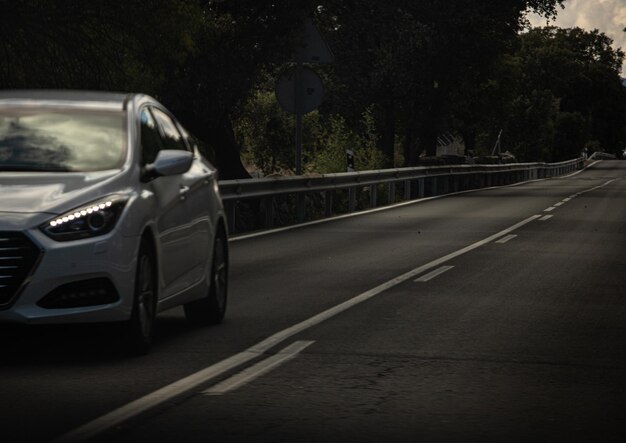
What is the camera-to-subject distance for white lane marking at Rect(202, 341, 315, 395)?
322 inches

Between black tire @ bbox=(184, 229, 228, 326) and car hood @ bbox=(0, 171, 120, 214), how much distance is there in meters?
1.99

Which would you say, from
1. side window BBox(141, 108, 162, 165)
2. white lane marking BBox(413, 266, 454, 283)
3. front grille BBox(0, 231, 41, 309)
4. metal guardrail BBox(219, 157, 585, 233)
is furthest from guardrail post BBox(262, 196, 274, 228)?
front grille BBox(0, 231, 41, 309)

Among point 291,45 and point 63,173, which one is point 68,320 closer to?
point 63,173

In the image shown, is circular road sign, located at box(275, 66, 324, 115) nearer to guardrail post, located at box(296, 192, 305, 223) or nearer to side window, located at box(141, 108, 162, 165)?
guardrail post, located at box(296, 192, 305, 223)

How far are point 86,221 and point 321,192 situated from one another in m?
20.5

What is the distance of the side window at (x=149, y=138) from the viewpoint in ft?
32.2

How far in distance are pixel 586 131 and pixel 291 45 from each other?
135 m

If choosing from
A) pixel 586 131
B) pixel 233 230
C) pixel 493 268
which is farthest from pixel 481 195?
pixel 586 131

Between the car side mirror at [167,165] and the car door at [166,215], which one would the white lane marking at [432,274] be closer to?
the car door at [166,215]

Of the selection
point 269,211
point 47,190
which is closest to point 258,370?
point 47,190

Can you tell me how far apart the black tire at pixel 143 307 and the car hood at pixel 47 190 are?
1.70 feet

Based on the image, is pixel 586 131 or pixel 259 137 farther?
pixel 586 131

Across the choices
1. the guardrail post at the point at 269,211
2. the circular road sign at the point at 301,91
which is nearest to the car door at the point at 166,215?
the guardrail post at the point at 269,211

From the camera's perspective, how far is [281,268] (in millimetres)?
16141
